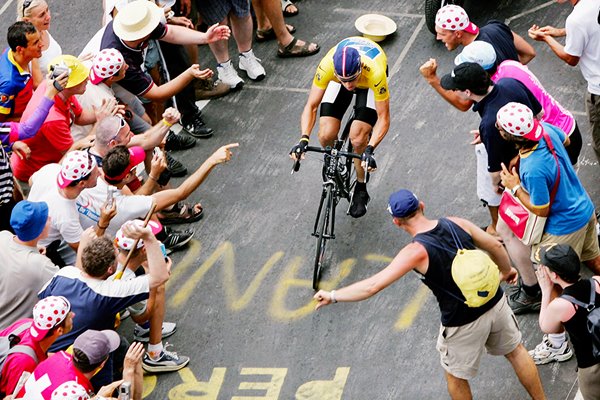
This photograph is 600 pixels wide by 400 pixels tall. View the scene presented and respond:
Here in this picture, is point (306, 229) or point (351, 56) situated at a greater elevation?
point (351, 56)

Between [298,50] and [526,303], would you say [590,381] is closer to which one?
[526,303]

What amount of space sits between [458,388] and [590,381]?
107cm

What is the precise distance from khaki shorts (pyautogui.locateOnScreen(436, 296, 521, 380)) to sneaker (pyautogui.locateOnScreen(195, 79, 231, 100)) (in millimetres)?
5188

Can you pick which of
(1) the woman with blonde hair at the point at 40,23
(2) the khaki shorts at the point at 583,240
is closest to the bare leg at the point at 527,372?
(2) the khaki shorts at the point at 583,240

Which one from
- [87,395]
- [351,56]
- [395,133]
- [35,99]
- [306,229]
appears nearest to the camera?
[87,395]

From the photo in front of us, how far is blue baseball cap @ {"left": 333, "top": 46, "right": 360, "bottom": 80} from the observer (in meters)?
8.63

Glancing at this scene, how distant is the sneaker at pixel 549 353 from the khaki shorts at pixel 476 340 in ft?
2.30

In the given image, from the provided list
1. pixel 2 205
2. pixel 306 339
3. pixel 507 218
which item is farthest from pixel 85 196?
pixel 507 218

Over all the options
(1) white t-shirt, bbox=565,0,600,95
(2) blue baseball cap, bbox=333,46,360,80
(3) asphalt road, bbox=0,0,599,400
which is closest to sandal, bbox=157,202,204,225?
(3) asphalt road, bbox=0,0,599,400

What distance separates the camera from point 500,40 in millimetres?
8883

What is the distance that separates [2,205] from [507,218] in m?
4.49

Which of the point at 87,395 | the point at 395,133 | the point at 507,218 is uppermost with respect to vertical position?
the point at 87,395

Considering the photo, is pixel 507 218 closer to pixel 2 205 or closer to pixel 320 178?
pixel 320 178

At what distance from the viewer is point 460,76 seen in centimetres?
809
